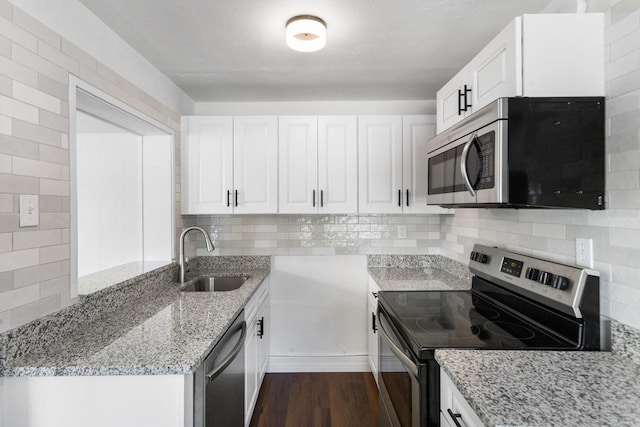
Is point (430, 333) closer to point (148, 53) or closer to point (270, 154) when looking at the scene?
point (270, 154)

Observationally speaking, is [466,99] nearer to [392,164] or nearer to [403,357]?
[392,164]

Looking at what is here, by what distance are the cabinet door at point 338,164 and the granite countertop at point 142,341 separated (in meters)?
1.01

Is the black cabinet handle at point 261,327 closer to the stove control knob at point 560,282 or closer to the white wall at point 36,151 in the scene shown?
the white wall at point 36,151

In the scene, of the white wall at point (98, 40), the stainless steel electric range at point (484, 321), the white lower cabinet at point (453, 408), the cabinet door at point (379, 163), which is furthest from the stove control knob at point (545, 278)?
the white wall at point (98, 40)

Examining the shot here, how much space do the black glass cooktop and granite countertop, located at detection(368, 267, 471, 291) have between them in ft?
0.71

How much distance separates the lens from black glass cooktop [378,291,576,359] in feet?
3.93

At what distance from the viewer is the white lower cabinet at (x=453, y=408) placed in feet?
3.07

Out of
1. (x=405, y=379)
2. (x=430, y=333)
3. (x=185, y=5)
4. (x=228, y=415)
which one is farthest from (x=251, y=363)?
(x=185, y=5)

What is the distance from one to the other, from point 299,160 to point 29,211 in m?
1.67

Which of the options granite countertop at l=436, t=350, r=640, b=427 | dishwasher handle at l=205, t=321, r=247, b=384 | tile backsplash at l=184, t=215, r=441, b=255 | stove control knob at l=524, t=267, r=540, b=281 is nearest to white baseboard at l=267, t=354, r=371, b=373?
tile backsplash at l=184, t=215, r=441, b=255

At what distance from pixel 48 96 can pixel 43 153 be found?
0.23 m

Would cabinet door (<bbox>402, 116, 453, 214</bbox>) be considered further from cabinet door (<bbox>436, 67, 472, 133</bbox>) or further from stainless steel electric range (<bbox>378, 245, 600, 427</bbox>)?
stainless steel electric range (<bbox>378, 245, 600, 427</bbox>)

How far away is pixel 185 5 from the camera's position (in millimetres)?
1493

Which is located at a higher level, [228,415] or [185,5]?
[185,5]
